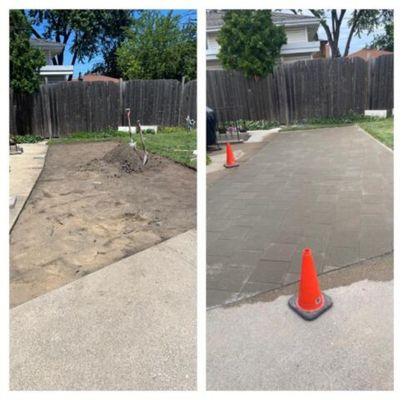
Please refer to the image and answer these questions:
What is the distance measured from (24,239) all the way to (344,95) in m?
4.07

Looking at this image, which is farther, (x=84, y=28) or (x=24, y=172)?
(x=24, y=172)

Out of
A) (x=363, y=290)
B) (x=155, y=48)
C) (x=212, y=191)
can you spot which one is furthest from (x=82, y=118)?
(x=363, y=290)

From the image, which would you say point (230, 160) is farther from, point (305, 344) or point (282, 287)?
point (305, 344)

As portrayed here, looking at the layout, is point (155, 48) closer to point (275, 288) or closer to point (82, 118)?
point (82, 118)

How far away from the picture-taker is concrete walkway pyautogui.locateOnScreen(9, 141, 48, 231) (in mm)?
2775

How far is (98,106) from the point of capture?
3.61 metres

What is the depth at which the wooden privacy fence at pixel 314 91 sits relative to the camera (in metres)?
4.46

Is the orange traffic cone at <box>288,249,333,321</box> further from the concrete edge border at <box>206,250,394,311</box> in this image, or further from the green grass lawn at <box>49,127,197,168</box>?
the green grass lawn at <box>49,127,197,168</box>

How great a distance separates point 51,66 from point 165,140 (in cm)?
103

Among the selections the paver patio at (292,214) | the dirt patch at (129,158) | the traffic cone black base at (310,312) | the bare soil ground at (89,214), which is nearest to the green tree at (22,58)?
the bare soil ground at (89,214)

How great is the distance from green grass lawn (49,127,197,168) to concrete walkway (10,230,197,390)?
1.31m

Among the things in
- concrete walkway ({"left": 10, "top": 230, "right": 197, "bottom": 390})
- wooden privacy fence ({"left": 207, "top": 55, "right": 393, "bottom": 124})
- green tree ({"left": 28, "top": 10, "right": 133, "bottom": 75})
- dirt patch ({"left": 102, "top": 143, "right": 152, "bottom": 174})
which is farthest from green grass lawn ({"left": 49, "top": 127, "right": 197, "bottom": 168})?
concrete walkway ({"left": 10, "top": 230, "right": 197, "bottom": 390})

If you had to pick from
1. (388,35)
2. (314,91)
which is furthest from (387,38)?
(314,91)

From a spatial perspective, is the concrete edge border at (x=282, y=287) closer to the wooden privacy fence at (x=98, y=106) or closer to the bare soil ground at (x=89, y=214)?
the bare soil ground at (x=89, y=214)
